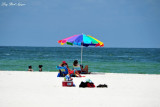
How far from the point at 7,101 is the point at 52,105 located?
122 cm

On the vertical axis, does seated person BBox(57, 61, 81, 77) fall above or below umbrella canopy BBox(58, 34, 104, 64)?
below

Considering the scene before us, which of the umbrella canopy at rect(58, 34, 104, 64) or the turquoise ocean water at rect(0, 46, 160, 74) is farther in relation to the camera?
the turquoise ocean water at rect(0, 46, 160, 74)

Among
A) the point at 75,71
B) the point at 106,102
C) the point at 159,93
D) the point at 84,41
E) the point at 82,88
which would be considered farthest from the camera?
the point at 84,41

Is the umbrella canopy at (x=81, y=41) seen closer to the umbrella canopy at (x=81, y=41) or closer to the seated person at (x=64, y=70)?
the umbrella canopy at (x=81, y=41)

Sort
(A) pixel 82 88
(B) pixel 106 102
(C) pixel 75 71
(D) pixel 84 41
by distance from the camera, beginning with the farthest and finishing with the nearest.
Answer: (D) pixel 84 41, (C) pixel 75 71, (A) pixel 82 88, (B) pixel 106 102

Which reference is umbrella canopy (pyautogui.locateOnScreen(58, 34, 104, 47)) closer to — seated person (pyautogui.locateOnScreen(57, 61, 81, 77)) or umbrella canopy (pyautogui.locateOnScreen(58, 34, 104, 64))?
umbrella canopy (pyautogui.locateOnScreen(58, 34, 104, 64))

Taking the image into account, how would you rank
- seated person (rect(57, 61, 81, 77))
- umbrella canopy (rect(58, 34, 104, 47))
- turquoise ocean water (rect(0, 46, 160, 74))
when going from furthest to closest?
turquoise ocean water (rect(0, 46, 160, 74)) → umbrella canopy (rect(58, 34, 104, 47)) → seated person (rect(57, 61, 81, 77))

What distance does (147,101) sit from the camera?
9273mm

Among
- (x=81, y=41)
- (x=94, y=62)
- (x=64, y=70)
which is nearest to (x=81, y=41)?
(x=81, y=41)

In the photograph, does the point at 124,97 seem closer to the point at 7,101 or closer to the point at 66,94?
the point at 66,94

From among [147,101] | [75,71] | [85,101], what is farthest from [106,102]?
[75,71]

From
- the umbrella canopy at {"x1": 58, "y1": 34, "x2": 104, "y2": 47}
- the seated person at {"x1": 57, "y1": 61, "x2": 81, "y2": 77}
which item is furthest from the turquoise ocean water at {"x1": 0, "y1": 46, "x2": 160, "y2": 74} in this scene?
the seated person at {"x1": 57, "y1": 61, "x2": 81, "y2": 77}

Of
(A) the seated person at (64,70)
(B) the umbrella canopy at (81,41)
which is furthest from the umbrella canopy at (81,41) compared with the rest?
(A) the seated person at (64,70)

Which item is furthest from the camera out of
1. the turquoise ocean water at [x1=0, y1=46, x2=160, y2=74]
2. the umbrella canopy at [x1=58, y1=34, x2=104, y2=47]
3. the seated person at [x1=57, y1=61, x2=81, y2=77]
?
the turquoise ocean water at [x1=0, y1=46, x2=160, y2=74]
